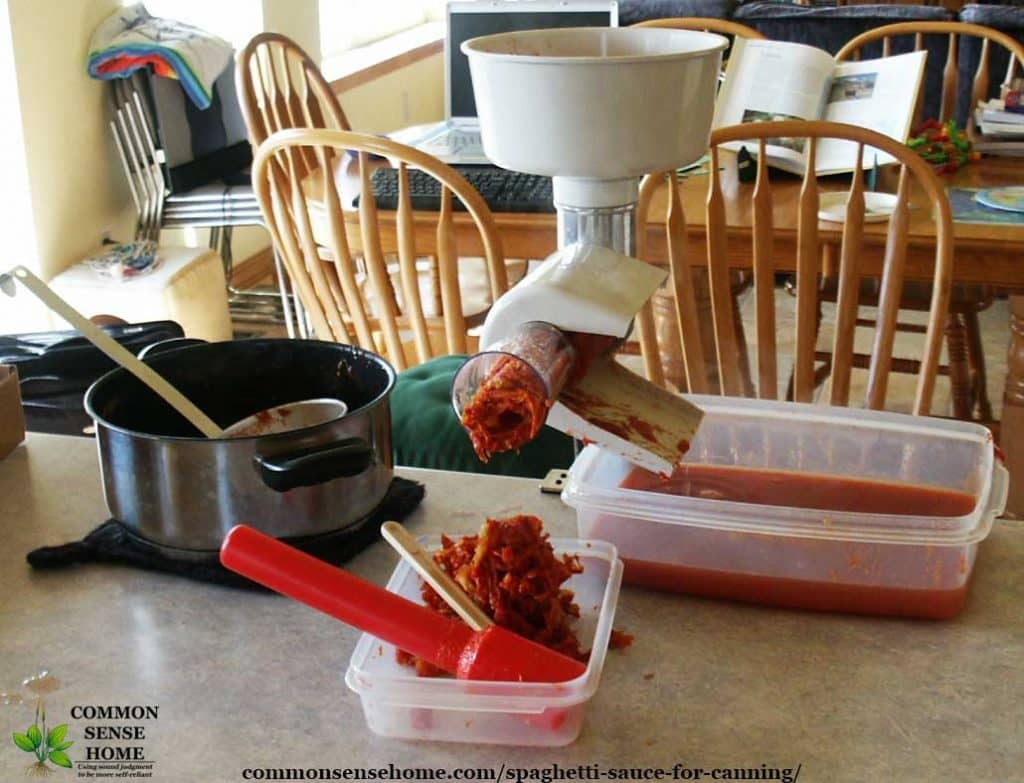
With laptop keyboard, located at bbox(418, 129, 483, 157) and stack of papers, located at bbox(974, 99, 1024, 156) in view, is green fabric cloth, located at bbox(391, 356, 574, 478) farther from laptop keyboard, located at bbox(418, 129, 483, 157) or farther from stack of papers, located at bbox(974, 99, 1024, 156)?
stack of papers, located at bbox(974, 99, 1024, 156)

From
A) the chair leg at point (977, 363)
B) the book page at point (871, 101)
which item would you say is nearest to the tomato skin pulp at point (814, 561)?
the book page at point (871, 101)

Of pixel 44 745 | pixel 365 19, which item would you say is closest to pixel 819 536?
pixel 44 745

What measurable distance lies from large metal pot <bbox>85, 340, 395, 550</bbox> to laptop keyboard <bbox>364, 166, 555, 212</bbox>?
1.06 m

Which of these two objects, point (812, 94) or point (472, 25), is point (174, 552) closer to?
point (812, 94)

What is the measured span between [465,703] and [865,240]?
132 centimetres

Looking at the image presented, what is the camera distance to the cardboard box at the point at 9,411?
44.0 inches

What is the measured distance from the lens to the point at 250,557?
733 mm

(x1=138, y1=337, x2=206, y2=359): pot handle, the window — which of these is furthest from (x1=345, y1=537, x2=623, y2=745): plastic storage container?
the window

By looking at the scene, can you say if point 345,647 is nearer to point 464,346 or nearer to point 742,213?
point 464,346

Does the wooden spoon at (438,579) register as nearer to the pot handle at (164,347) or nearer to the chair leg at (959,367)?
the pot handle at (164,347)

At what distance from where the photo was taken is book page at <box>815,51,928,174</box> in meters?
2.15

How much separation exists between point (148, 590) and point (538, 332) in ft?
1.25

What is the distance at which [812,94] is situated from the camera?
2254mm

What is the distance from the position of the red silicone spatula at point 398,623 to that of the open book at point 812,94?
1603 mm
